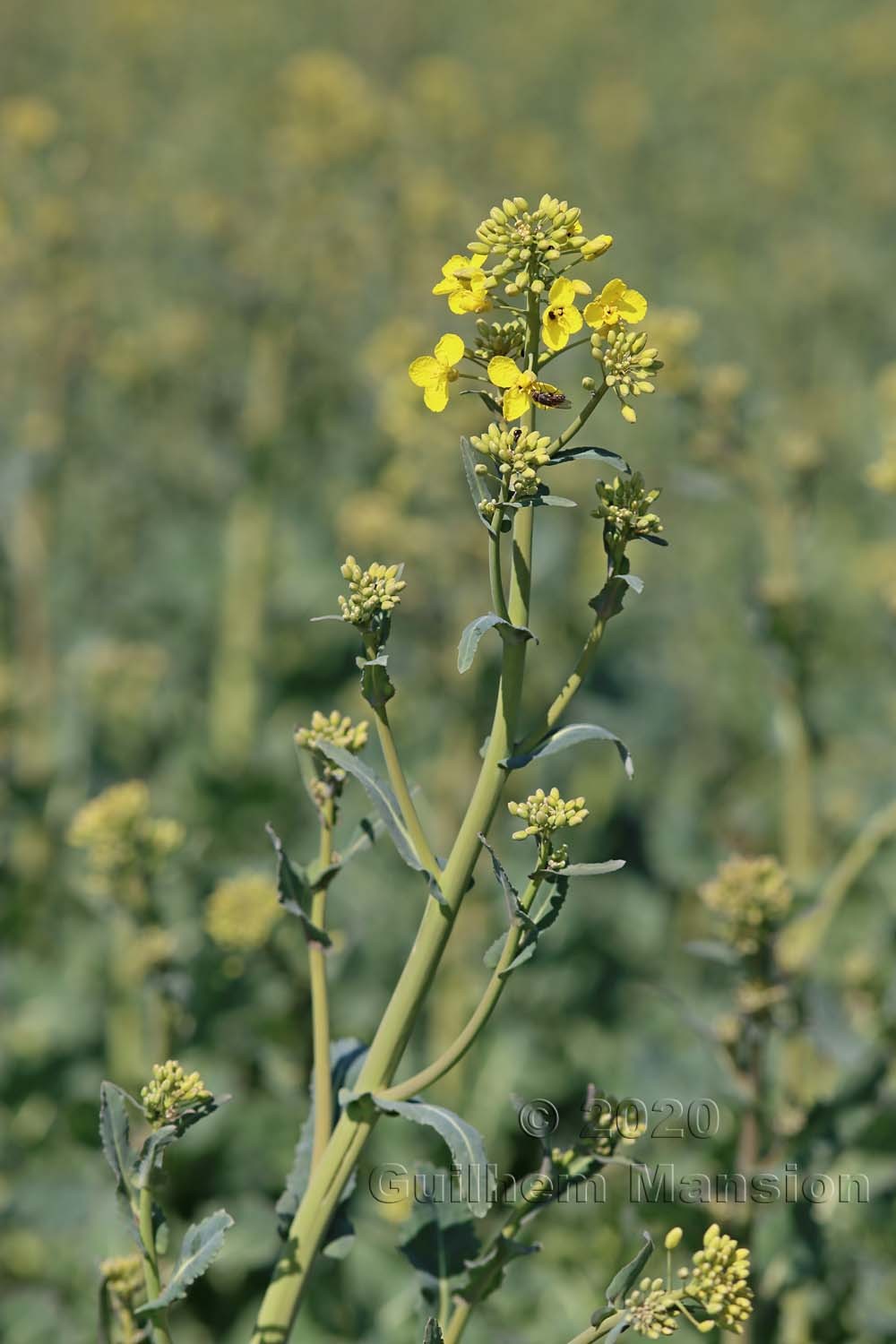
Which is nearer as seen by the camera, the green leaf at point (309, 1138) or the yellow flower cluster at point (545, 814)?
the yellow flower cluster at point (545, 814)

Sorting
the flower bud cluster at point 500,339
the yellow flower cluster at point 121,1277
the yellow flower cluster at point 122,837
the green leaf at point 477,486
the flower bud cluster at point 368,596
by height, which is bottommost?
the yellow flower cluster at point 121,1277

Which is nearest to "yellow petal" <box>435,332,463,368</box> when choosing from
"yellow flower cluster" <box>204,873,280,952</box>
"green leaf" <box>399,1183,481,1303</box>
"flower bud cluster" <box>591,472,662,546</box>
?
"flower bud cluster" <box>591,472,662,546</box>

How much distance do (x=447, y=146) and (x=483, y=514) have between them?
593 centimetres

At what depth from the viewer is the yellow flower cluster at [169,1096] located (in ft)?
5.22

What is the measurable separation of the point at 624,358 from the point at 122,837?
6.13 feet

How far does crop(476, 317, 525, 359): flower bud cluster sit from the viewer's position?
1.53m

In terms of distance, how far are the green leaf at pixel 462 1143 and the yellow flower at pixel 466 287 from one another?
89 cm

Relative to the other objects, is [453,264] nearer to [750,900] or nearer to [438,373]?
[438,373]

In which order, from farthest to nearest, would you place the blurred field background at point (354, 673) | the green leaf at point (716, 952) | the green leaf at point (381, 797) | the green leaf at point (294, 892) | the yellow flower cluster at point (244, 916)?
the blurred field background at point (354, 673) < the yellow flower cluster at point (244, 916) < the green leaf at point (716, 952) < the green leaf at point (294, 892) < the green leaf at point (381, 797)

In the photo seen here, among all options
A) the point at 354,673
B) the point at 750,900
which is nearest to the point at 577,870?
the point at 750,900

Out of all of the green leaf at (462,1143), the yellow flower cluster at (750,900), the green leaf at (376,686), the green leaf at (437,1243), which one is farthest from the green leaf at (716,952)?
the green leaf at (376,686)

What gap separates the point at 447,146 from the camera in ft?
22.7

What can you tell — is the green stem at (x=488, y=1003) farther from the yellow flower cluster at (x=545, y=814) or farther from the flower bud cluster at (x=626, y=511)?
the flower bud cluster at (x=626, y=511)

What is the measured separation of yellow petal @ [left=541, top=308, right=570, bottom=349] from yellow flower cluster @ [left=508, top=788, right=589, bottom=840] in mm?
502
